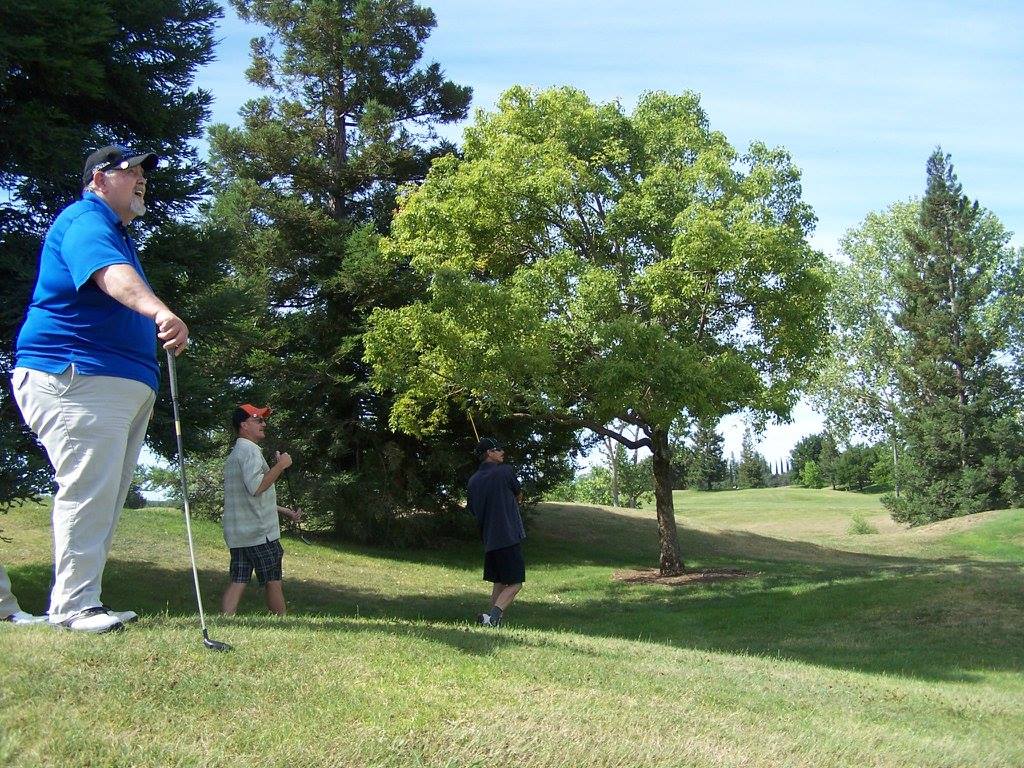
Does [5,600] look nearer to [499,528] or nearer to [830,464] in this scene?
[499,528]

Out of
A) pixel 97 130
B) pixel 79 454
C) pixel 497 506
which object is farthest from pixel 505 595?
pixel 97 130

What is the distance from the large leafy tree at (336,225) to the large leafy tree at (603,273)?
361 cm

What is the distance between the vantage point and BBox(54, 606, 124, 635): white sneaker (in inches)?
186

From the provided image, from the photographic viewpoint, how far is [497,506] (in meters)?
10.2

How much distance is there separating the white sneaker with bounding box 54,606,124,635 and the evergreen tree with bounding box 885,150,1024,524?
4004cm

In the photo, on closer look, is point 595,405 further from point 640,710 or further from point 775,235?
point 640,710

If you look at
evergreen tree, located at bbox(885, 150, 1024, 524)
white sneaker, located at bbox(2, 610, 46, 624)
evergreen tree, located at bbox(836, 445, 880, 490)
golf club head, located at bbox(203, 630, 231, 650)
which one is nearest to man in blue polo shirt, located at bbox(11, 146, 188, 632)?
white sneaker, located at bbox(2, 610, 46, 624)

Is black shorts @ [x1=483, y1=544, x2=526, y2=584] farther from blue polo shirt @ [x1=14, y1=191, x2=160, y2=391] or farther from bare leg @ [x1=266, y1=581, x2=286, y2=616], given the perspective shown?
blue polo shirt @ [x1=14, y1=191, x2=160, y2=391]

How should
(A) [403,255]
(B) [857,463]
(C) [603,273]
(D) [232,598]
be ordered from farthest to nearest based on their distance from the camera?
1. (B) [857,463]
2. (A) [403,255]
3. (C) [603,273]
4. (D) [232,598]

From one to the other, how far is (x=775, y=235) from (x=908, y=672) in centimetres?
873

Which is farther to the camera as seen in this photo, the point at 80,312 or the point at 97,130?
the point at 97,130

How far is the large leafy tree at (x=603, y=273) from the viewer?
16.6 meters

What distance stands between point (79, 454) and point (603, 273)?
42.7ft

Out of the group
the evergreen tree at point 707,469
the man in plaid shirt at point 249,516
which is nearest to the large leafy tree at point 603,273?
the man in plaid shirt at point 249,516
